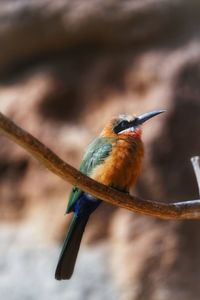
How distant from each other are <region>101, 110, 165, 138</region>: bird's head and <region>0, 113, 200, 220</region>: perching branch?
501mm

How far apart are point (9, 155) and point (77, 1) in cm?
93

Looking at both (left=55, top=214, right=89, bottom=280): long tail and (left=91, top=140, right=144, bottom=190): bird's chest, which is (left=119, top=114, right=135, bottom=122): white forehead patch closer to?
(left=91, top=140, right=144, bottom=190): bird's chest

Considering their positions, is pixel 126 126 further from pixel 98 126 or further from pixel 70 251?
pixel 98 126

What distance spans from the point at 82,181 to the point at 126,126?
72 cm

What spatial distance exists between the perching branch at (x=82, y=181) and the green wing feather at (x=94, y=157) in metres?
0.49

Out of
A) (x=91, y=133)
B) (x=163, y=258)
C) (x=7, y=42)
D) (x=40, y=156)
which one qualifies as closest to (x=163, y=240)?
(x=163, y=258)

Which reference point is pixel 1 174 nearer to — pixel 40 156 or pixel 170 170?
pixel 170 170

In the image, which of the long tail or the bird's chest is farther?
the bird's chest

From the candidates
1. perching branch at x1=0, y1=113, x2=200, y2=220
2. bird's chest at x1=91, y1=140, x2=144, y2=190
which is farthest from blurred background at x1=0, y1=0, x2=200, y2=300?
perching branch at x1=0, y1=113, x2=200, y2=220

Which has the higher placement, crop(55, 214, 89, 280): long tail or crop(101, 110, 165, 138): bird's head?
crop(101, 110, 165, 138): bird's head

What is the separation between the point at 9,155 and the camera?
3795 mm

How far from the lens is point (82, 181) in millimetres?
1725

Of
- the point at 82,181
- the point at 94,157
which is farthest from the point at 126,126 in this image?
the point at 82,181

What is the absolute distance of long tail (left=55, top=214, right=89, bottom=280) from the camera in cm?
216
